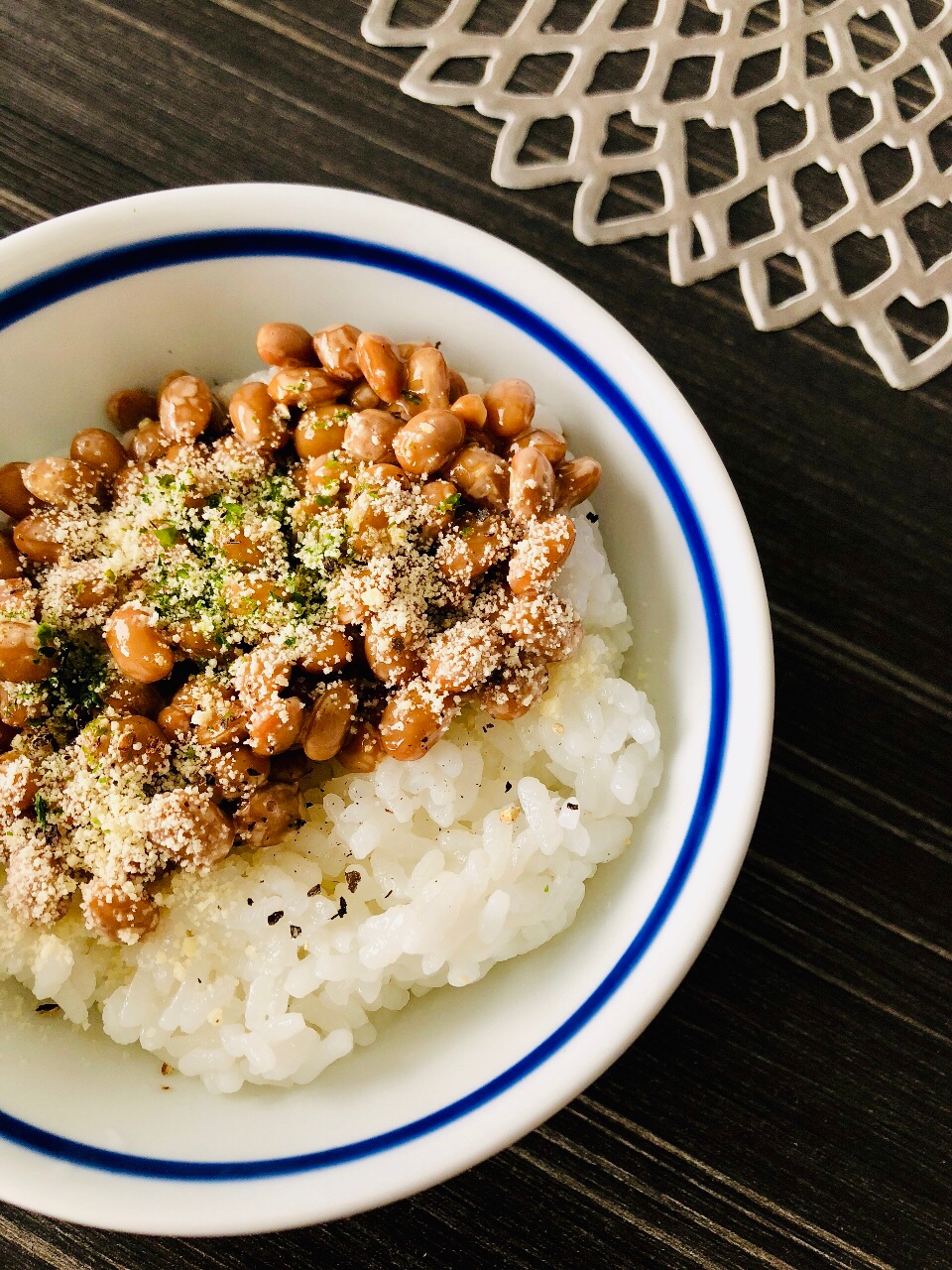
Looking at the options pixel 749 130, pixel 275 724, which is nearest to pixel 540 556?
pixel 275 724

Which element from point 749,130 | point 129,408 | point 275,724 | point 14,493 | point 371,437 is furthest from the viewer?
point 749,130

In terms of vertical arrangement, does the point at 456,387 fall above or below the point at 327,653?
above

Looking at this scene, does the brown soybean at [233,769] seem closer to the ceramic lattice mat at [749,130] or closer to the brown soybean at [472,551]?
the brown soybean at [472,551]

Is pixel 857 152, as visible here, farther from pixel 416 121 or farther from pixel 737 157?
pixel 416 121

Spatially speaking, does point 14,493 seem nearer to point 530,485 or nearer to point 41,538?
point 41,538

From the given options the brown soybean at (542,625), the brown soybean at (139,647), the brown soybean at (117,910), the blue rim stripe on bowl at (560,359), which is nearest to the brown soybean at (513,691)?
the brown soybean at (542,625)

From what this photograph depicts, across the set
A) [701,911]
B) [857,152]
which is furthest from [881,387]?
[701,911]

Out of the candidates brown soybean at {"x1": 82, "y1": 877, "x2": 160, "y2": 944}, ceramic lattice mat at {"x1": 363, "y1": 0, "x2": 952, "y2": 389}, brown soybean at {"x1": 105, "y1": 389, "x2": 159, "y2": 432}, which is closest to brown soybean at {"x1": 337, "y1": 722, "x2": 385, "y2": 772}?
brown soybean at {"x1": 82, "y1": 877, "x2": 160, "y2": 944}
